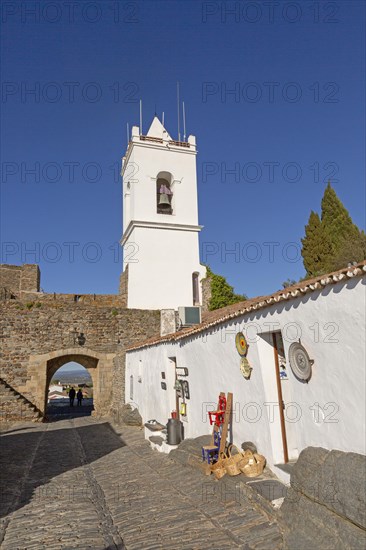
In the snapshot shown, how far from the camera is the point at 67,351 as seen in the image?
1800 centimetres

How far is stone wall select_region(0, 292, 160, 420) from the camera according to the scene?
17266 millimetres

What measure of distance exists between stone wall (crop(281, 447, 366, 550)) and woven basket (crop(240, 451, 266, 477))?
133 cm

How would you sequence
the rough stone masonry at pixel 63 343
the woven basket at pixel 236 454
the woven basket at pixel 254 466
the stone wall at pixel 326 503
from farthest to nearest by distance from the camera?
1. the rough stone masonry at pixel 63 343
2. the woven basket at pixel 236 454
3. the woven basket at pixel 254 466
4. the stone wall at pixel 326 503

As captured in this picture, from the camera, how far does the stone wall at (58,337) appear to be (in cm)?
1727

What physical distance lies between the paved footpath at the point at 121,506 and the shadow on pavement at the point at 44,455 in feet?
0.08

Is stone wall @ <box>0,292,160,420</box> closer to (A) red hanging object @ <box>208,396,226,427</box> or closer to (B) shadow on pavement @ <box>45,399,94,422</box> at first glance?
(B) shadow on pavement @ <box>45,399,94,422</box>

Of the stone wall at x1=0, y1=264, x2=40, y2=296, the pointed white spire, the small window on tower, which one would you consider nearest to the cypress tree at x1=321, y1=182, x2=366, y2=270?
the small window on tower

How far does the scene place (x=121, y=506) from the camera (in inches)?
246

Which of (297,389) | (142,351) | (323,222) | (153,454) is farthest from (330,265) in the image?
(297,389)

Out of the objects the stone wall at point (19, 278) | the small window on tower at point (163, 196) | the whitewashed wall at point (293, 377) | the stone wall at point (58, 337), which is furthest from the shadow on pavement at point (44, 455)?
the small window on tower at point (163, 196)

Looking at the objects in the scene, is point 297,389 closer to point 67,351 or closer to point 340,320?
point 340,320

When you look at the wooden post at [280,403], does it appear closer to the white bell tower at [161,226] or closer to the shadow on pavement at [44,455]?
the shadow on pavement at [44,455]

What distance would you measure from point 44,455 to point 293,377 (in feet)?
26.7

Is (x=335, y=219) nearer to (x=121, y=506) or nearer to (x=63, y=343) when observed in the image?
(x=63, y=343)
